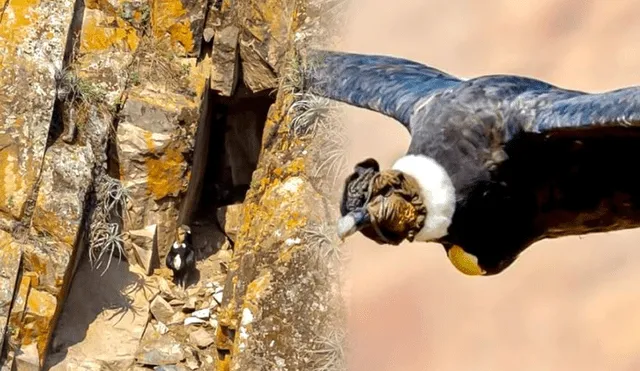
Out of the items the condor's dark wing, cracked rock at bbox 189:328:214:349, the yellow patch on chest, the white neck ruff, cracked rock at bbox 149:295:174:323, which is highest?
the condor's dark wing

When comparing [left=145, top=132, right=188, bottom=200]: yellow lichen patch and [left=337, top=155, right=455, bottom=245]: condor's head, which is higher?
[left=337, top=155, right=455, bottom=245]: condor's head

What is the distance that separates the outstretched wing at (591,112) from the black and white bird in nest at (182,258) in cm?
Result: 534

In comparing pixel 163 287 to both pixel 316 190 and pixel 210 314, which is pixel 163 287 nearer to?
pixel 210 314

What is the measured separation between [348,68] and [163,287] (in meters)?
4.58

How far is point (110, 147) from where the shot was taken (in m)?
7.52

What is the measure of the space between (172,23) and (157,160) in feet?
2.72

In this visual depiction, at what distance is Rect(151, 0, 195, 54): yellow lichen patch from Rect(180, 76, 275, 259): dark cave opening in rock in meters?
0.45

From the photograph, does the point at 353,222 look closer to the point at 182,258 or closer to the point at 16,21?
the point at 16,21

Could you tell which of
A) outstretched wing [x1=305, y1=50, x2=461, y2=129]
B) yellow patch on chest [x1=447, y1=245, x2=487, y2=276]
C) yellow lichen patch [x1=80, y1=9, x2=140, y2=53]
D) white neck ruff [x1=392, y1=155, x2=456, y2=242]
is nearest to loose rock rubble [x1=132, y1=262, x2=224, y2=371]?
yellow lichen patch [x1=80, y1=9, x2=140, y2=53]

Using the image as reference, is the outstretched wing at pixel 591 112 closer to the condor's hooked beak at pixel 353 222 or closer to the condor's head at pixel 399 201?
the condor's head at pixel 399 201

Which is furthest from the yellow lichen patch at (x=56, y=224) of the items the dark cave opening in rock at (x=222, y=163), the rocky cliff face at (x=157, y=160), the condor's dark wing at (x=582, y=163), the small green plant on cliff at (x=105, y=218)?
the condor's dark wing at (x=582, y=163)

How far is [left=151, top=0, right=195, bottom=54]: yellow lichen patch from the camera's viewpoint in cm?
752

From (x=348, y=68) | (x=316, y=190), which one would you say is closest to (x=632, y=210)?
(x=348, y=68)

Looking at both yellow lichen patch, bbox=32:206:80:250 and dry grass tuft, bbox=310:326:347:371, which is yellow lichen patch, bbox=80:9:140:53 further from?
dry grass tuft, bbox=310:326:347:371
